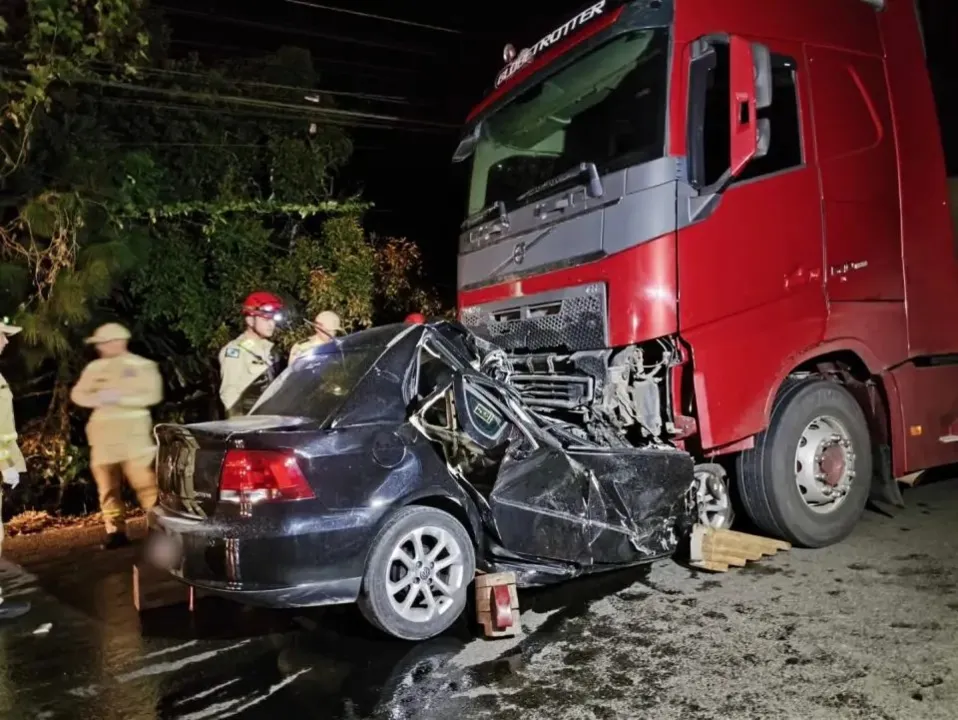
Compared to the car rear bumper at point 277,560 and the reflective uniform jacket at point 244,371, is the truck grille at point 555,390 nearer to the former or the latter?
the car rear bumper at point 277,560

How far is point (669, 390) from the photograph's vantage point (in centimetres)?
504

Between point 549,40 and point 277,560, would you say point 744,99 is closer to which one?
point 549,40

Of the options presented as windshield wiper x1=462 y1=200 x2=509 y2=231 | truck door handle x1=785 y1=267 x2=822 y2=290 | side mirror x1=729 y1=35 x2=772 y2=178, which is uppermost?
side mirror x1=729 y1=35 x2=772 y2=178

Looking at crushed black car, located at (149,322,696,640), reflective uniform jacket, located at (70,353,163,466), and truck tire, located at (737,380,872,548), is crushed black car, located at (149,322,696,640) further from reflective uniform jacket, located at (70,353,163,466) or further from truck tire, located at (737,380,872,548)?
reflective uniform jacket, located at (70,353,163,466)

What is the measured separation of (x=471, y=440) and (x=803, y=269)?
2461 mm

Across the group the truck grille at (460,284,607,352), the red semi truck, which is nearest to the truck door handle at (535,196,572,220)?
the red semi truck

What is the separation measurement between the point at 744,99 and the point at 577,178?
3.59 feet

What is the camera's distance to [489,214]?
20.4ft

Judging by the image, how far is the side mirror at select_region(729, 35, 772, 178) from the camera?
4.83 metres

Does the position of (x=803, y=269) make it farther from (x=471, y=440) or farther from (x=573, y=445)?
(x=471, y=440)

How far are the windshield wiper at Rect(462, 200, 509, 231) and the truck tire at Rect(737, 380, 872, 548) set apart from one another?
2.24 metres

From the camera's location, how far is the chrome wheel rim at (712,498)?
17.7 feet

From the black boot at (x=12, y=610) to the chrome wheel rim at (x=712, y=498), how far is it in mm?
4277

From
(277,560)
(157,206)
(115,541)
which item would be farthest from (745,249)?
(157,206)
